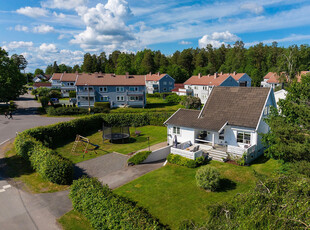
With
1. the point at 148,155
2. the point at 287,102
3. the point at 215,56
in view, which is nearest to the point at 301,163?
the point at 287,102

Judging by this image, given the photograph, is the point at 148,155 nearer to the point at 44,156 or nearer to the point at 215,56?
the point at 44,156

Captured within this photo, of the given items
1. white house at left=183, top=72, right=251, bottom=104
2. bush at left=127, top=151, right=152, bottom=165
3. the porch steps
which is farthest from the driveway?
white house at left=183, top=72, right=251, bottom=104

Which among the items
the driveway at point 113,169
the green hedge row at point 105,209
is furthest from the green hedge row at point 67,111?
the green hedge row at point 105,209

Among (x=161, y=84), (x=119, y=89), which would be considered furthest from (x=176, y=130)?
(x=161, y=84)

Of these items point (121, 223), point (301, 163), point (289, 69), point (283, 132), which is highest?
point (289, 69)

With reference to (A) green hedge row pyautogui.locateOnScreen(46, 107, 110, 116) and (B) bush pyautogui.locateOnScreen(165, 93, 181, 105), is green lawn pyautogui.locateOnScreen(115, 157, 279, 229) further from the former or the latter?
(B) bush pyautogui.locateOnScreen(165, 93, 181, 105)

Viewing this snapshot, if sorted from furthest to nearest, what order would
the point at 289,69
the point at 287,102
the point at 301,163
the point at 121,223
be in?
the point at 289,69, the point at 287,102, the point at 301,163, the point at 121,223

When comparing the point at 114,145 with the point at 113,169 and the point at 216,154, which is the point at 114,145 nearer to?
the point at 113,169
